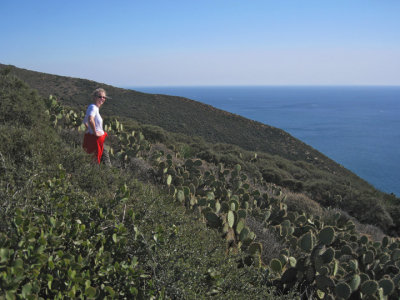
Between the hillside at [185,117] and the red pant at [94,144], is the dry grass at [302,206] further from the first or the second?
the hillside at [185,117]

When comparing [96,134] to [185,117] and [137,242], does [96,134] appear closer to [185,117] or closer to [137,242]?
[137,242]

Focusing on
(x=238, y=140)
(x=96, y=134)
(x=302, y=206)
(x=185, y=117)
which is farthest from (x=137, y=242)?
(x=185, y=117)

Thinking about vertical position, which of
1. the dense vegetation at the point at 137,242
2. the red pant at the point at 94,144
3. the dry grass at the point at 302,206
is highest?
the red pant at the point at 94,144

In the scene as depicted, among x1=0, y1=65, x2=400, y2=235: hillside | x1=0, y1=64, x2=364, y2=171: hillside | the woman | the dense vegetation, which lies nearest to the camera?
the dense vegetation

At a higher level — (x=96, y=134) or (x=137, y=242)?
(x=96, y=134)

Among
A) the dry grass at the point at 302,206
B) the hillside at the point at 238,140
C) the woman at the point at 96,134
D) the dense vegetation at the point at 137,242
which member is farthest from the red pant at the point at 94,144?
the hillside at the point at 238,140

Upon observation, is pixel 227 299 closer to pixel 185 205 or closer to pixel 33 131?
pixel 185 205

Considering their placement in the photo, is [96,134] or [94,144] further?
[94,144]

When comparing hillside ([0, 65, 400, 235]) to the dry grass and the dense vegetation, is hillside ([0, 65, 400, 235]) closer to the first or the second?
the dry grass

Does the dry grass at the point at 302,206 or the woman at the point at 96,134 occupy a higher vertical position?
the woman at the point at 96,134

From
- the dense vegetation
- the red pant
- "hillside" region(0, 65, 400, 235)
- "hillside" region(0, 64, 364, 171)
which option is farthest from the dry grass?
"hillside" region(0, 64, 364, 171)

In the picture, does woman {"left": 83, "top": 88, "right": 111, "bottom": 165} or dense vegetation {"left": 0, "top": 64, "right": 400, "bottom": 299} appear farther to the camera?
woman {"left": 83, "top": 88, "right": 111, "bottom": 165}

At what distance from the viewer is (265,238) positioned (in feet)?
18.2

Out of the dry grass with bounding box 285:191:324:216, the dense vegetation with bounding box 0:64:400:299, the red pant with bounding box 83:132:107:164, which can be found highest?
the red pant with bounding box 83:132:107:164
